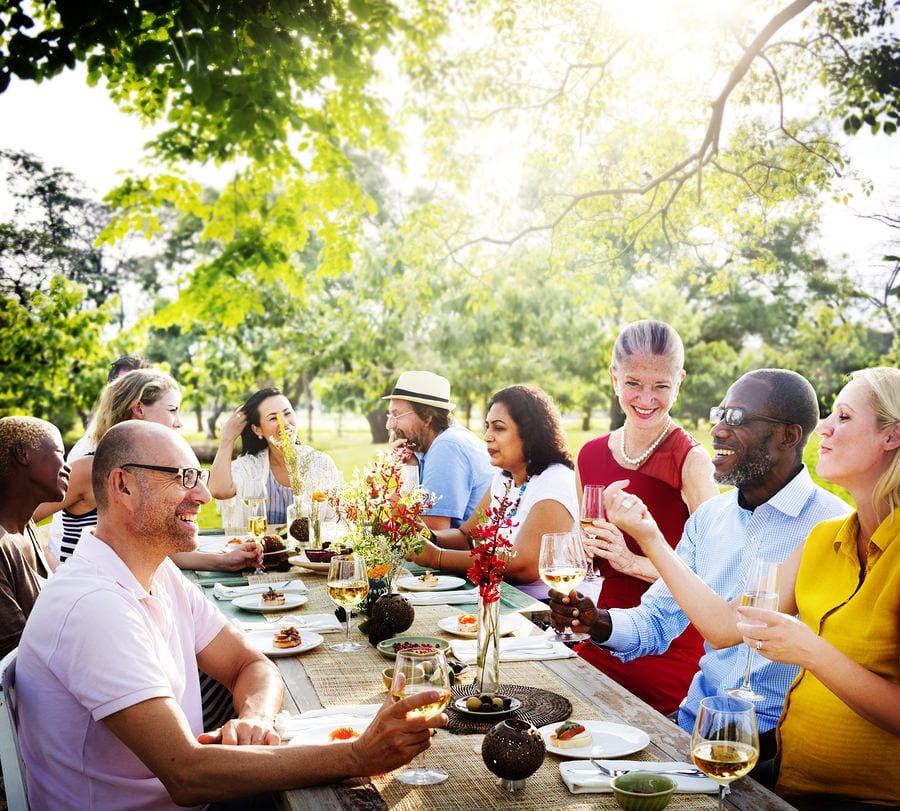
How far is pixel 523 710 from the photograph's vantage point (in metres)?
2.23

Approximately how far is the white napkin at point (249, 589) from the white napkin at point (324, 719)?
133 cm

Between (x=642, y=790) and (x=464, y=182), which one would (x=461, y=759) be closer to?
(x=642, y=790)

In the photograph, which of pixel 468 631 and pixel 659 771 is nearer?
pixel 659 771

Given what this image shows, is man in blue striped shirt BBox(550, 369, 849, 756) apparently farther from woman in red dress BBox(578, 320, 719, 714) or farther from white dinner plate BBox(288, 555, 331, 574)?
white dinner plate BBox(288, 555, 331, 574)

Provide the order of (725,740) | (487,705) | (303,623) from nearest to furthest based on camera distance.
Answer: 1. (725,740)
2. (487,705)
3. (303,623)

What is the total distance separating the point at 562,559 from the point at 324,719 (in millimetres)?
862


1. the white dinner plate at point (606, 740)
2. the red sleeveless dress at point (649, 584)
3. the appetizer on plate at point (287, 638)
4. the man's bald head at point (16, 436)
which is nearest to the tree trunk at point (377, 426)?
the red sleeveless dress at point (649, 584)

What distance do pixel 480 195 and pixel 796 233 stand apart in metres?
4.30

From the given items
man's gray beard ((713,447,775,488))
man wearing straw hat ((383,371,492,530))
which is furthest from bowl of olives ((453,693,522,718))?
man wearing straw hat ((383,371,492,530))

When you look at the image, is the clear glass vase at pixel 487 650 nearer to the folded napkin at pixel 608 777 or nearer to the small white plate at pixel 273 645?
the folded napkin at pixel 608 777

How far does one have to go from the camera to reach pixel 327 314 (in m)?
15.9

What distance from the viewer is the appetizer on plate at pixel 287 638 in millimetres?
2791

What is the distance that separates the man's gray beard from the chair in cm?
215

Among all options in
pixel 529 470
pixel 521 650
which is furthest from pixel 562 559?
pixel 529 470
